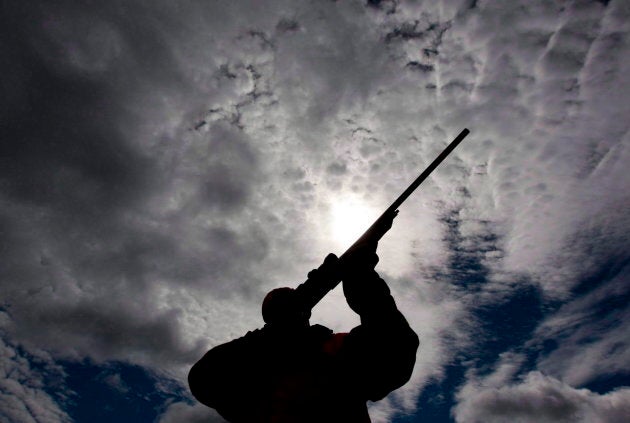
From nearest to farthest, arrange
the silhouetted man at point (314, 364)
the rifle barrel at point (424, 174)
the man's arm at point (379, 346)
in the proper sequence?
1. the silhouetted man at point (314, 364)
2. the man's arm at point (379, 346)
3. the rifle barrel at point (424, 174)

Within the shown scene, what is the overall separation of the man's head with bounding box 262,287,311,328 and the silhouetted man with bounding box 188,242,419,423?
13 millimetres

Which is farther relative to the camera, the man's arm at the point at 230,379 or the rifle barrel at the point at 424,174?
the rifle barrel at the point at 424,174

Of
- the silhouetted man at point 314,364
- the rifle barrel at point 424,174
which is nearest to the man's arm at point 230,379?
the silhouetted man at point 314,364

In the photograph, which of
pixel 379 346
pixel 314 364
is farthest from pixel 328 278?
pixel 379 346

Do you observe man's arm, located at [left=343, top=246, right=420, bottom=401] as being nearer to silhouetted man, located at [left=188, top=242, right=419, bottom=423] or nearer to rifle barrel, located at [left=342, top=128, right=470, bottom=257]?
silhouetted man, located at [left=188, top=242, right=419, bottom=423]

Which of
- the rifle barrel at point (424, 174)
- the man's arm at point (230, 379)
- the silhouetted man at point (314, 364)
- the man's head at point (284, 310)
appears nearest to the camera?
the silhouetted man at point (314, 364)

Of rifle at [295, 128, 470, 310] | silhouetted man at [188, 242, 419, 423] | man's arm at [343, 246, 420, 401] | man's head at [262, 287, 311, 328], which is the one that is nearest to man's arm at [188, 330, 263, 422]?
silhouetted man at [188, 242, 419, 423]

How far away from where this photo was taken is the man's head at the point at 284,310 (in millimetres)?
3816

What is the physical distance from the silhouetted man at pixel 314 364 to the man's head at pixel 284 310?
0.04ft

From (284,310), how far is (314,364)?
2.80ft

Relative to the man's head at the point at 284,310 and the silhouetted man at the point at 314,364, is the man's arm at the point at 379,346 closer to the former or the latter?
the silhouetted man at the point at 314,364

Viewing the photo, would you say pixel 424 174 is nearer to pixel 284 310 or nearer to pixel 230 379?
pixel 284 310

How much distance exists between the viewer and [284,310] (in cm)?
390

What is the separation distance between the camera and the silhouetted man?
2.88m
